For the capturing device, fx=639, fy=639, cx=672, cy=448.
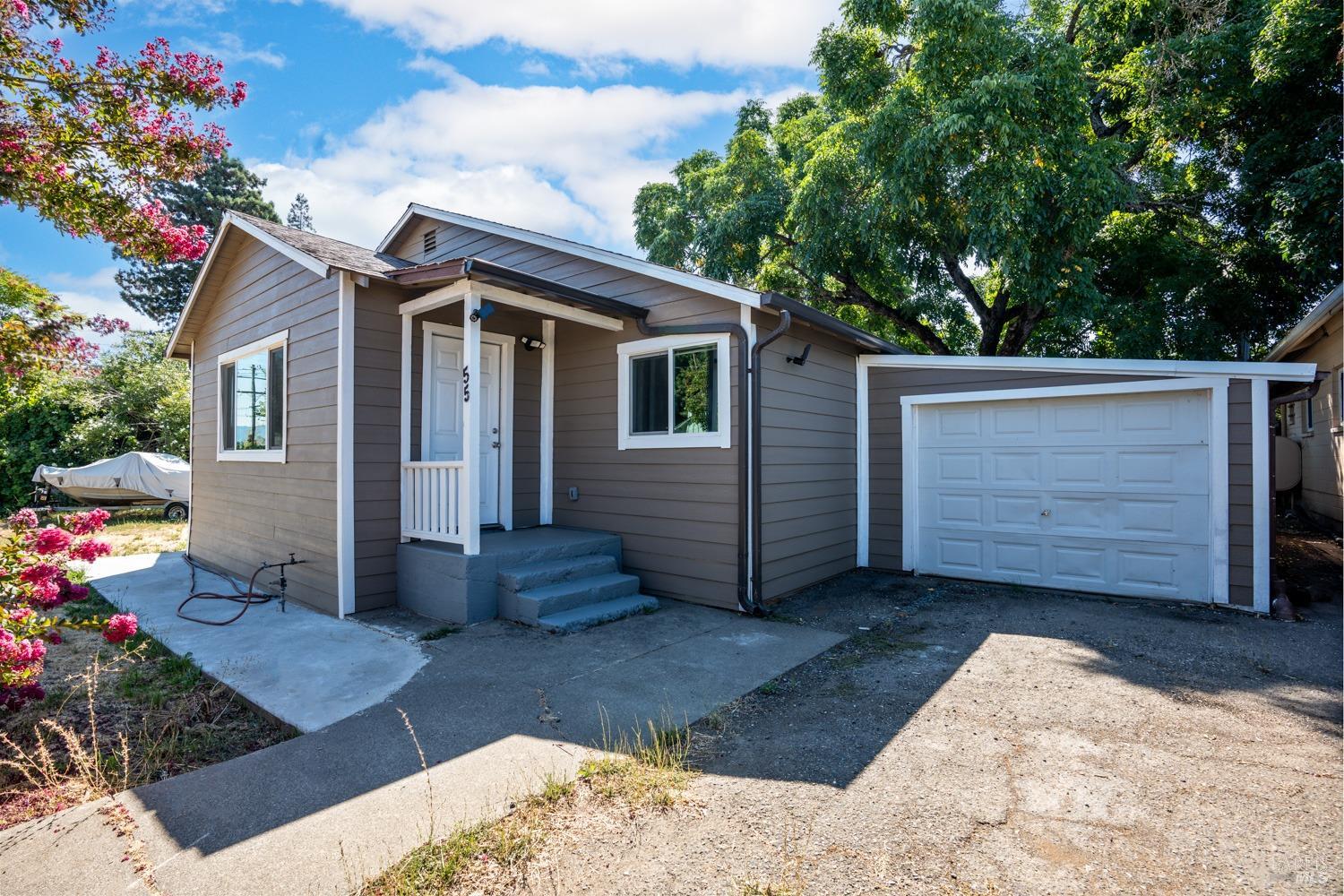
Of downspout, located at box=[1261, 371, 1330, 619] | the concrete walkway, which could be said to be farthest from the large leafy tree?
downspout, located at box=[1261, 371, 1330, 619]

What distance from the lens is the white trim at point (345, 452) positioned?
5477mm

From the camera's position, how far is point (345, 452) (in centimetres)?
548

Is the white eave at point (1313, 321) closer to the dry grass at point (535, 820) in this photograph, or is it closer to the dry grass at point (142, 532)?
the dry grass at point (535, 820)

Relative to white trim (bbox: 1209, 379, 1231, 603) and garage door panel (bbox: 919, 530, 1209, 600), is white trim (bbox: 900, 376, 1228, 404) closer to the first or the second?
white trim (bbox: 1209, 379, 1231, 603)

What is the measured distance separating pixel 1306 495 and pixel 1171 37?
725 centimetres

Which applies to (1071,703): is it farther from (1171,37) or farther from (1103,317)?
(1171,37)

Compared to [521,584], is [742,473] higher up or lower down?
higher up

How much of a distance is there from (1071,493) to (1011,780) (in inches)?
177

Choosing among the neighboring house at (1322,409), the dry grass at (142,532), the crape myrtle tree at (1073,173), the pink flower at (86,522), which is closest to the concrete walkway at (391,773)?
the pink flower at (86,522)

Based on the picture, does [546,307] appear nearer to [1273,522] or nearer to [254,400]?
[254,400]

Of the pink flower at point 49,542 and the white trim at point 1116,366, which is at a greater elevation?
the white trim at point 1116,366

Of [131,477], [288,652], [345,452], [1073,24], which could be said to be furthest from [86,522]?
[1073,24]

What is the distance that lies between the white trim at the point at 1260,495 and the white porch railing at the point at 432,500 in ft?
22.1

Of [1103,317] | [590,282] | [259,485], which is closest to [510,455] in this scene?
[590,282]
